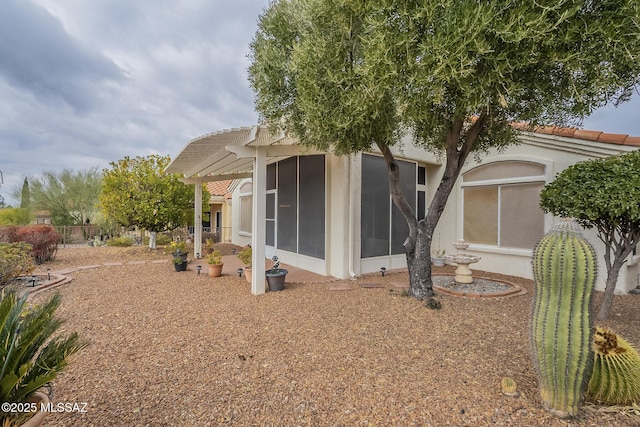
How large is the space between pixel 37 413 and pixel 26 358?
361 mm

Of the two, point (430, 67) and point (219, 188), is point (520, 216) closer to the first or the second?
point (430, 67)

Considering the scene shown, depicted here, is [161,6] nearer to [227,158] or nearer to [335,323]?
→ [227,158]

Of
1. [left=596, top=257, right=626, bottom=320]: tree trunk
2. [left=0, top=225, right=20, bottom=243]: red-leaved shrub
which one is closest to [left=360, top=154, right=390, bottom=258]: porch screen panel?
[left=596, top=257, right=626, bottom=320]: tree trunk

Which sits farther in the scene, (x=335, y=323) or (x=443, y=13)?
(x=335, y=323)

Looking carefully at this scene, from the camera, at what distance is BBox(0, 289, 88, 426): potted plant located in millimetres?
1749

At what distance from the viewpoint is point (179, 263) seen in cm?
866

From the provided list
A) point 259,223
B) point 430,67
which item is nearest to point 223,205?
point 259,223

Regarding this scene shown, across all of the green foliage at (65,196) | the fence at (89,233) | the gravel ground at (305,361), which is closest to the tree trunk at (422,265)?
the gravel ground at (305,361)

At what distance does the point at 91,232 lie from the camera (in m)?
16.4

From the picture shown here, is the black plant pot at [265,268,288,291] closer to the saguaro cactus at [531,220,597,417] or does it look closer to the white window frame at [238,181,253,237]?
the saguaro cactus at [531,220,597,417]

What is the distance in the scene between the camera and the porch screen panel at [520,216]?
305 inches

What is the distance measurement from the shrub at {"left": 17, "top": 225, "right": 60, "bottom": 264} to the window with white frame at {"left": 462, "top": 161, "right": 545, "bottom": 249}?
44.5ft

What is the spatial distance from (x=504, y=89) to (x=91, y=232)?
19.8 meters

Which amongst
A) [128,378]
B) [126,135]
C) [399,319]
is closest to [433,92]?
[399,319]
